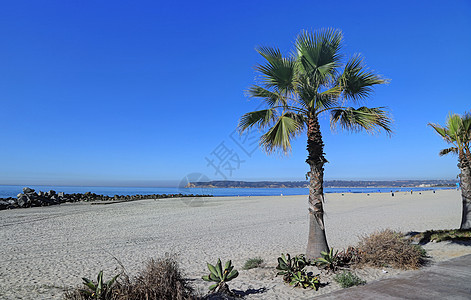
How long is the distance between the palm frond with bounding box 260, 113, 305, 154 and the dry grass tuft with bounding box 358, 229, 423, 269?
10.7 feet

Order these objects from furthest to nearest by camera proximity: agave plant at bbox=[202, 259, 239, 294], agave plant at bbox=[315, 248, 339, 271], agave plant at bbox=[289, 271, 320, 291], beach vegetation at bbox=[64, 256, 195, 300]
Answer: agave plant at bbox=[315, 248, 339, 271] → agave plant at bbox=[289, 271, 320, 291] → agave plant at bbox=[202, 259, 239, 294] → beach vegetation at bbox=[64, 256, 195, 300]

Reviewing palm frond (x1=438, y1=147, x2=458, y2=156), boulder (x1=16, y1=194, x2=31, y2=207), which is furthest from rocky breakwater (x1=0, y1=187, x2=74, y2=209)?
palm frond (x1=438, y1=147, x2=458, y2=156)

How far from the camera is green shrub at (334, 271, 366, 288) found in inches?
215

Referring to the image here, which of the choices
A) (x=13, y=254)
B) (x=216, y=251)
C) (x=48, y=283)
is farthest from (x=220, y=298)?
(x=13, y=254)

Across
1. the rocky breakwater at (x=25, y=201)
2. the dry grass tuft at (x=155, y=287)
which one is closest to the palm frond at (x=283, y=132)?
the dry grass tuft at (x=155, y=287)

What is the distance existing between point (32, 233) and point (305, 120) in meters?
15.1

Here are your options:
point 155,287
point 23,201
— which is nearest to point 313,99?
point 155,287

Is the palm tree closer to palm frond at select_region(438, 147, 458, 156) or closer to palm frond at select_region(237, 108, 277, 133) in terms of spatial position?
palm frond at select_region(438, 147, 458, 156)

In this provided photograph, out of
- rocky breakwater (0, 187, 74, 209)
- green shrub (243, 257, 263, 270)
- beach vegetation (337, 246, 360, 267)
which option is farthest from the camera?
rocky breakwater (0, 187, 74, 209)

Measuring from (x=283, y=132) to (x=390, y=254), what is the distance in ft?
13.0

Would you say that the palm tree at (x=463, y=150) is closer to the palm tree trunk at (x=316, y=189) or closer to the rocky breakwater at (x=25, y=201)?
the palm tree trunk at (x=316, y=189)

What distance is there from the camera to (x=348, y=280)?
5.52 m

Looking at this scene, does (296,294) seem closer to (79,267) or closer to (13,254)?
(79,267)

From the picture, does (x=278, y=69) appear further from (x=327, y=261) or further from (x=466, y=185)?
(x=466, y=185)
